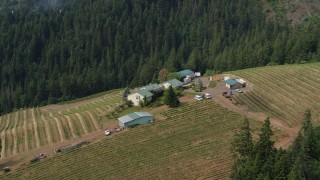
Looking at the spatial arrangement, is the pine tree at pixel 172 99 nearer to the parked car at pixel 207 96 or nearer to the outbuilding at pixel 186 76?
the parked car at pixel 207 96

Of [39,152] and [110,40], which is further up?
[39,152]

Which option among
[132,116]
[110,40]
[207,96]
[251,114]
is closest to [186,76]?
[207,96]

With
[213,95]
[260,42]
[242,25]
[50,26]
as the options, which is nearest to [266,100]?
[213,95]

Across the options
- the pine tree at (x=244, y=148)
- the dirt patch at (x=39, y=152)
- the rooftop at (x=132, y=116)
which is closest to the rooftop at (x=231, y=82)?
the rooftop at (x=132, y=116)

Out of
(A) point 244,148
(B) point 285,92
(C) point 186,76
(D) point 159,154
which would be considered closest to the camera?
(A) point 244,148

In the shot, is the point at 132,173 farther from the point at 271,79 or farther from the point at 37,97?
the point at 37,97

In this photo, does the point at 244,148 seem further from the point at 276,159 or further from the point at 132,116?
the point at 132,116

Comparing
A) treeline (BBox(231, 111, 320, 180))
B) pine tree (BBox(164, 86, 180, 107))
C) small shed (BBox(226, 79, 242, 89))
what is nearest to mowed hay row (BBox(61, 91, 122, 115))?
pine tree (BBox(164, 86, 180, 107))
